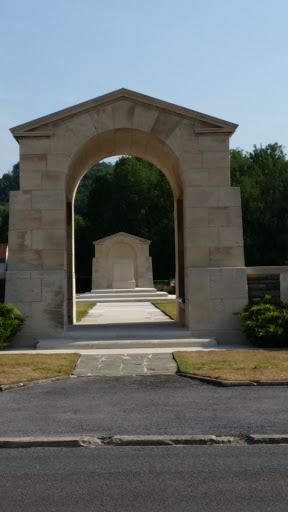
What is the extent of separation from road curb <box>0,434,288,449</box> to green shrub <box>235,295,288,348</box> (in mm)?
6016

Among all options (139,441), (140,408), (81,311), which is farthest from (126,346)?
(81,311)

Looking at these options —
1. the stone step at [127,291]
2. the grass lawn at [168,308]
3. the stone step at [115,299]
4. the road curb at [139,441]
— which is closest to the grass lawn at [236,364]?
the road curb at [139,441]

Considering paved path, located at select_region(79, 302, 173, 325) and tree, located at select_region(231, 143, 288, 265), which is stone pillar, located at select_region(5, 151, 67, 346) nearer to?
paved path, located at select_region(79, 302, 173, 325)

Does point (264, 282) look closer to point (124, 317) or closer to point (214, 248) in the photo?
point (214, 248)

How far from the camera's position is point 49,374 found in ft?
29.6

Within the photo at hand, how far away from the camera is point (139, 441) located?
18.2ft

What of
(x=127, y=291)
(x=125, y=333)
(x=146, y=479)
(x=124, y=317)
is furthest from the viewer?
(x=127, y=291)

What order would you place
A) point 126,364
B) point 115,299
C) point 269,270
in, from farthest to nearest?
point 115,299 < point 269,270 < point 126,364

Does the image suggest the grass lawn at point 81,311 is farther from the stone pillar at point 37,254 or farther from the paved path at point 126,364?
the paved path at point 126,364

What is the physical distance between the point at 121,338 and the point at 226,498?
8293mm

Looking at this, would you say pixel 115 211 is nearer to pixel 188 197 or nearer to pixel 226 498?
pixel 188 197

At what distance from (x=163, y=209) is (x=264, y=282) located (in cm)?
4171

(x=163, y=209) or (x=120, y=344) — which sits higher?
(x=163, y=209)

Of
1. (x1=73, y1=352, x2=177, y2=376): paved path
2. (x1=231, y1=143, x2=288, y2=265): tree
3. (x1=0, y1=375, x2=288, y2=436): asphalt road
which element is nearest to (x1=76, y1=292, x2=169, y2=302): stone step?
(x1=231, y1=143, x2=288, y2=265): tree
